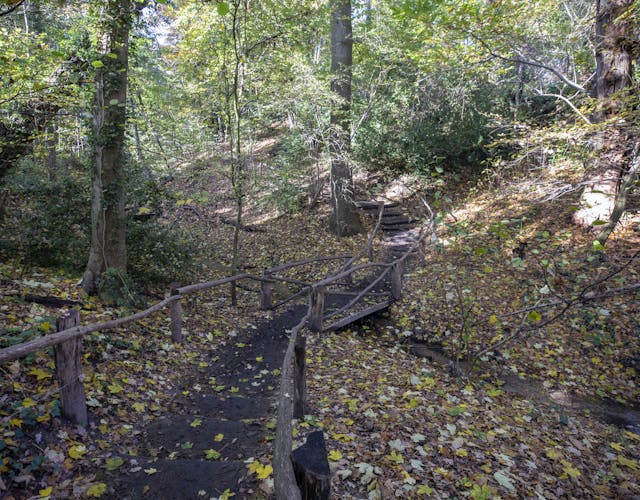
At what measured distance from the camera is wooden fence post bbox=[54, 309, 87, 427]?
3.39m

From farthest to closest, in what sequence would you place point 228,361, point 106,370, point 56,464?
1. point 228,361
2. point 106,370
3. point 56,464

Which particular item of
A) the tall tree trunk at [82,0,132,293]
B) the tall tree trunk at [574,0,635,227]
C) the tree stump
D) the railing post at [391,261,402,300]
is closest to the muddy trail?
the tree stump

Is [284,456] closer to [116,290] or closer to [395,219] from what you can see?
[116,290]

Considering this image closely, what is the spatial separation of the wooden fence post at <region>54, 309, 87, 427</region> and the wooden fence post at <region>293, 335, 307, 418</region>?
202cm

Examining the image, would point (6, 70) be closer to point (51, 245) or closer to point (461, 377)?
point (51, 245)

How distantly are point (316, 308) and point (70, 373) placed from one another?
421 cm

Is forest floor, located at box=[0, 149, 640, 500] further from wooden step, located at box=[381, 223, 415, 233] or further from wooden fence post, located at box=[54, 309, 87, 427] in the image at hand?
wooden step, located at box=[381, 223, 415, 233]

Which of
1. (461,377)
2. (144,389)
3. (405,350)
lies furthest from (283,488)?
(405,350)

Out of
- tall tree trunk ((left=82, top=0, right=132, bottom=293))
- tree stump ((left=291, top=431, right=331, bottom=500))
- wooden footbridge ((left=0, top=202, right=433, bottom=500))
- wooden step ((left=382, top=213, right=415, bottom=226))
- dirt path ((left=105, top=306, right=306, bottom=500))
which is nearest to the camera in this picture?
tree stump ((left=291, top=431, right=331, bottom=500))

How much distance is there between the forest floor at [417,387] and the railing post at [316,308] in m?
0.28

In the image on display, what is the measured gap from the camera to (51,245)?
6922 millimetres

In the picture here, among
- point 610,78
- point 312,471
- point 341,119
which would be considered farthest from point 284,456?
point 341,119

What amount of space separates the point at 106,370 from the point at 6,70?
4493mm

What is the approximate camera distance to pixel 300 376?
4.07 m
